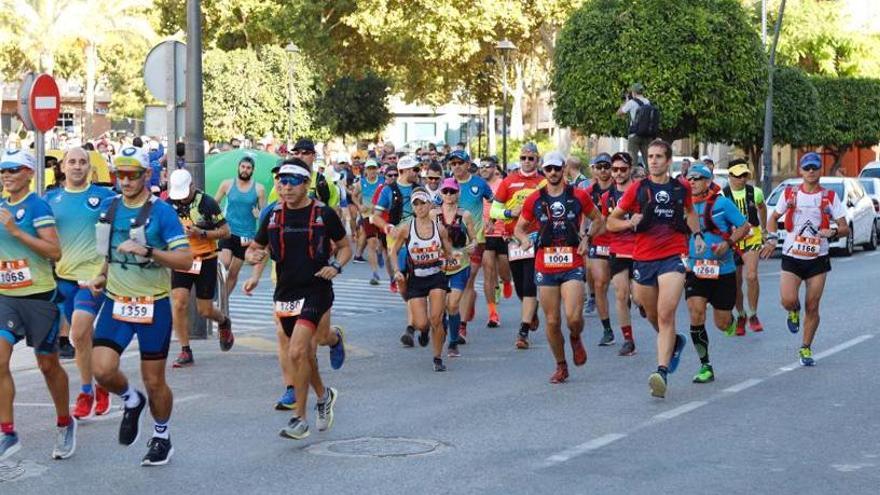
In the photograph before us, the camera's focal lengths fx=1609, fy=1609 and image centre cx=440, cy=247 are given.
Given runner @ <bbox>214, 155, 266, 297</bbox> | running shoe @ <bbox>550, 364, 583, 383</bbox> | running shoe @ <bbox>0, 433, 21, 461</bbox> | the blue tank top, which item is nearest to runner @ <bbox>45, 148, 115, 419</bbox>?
running shoe @ <bbox>0, 433, 21, 461</bbox>

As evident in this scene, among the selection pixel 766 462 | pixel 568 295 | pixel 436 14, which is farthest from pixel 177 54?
pixel 436 14

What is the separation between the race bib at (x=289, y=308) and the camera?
10.1m

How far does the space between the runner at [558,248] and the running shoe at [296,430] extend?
322 cm

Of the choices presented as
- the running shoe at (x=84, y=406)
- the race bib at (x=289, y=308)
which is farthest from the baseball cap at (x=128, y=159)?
the running shoe at (x=84, y=406)

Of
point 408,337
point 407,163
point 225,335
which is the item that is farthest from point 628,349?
point 407,163

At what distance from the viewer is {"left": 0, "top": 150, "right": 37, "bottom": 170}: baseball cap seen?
31.7 ft

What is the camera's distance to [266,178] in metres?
24.7

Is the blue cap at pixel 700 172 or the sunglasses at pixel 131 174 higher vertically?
the sunglasses at pixel 131 174

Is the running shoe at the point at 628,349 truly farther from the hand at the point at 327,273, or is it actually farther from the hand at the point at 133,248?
the hand at the point at 133,248

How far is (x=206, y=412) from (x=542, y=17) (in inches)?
1693

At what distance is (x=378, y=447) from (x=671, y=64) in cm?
2900

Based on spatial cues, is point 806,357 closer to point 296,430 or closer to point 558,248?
point 558,248

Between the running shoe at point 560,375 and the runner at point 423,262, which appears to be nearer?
the running shoe at point 560,375

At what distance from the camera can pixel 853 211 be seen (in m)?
32.7
